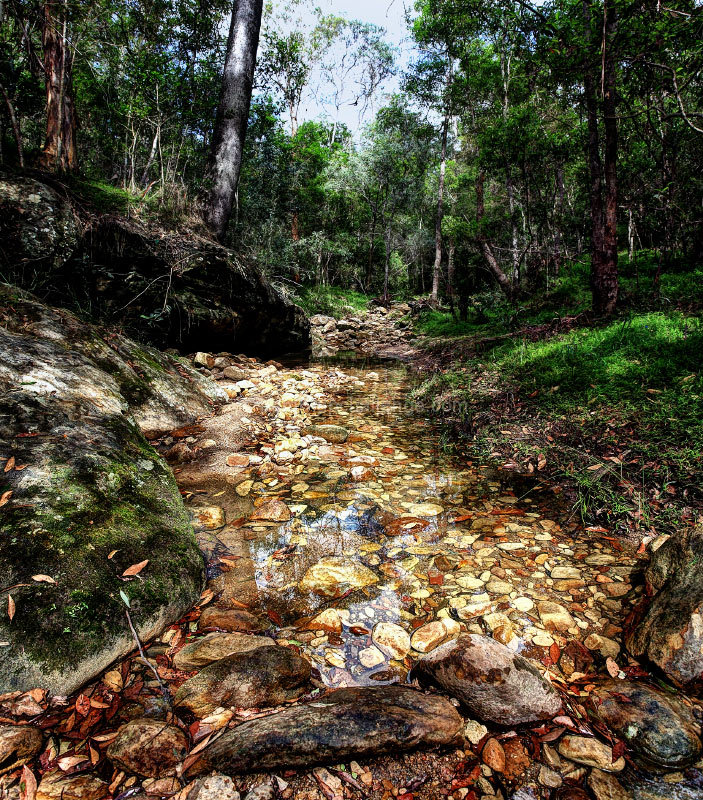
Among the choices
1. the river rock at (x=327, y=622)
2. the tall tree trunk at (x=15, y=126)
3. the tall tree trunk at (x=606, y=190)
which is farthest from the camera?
the tall tree trunk at (x=606, y=190)

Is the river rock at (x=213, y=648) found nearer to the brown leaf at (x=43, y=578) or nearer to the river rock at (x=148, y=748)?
the river rock at (x=148, y=748)

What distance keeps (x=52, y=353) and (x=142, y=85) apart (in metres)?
7.26

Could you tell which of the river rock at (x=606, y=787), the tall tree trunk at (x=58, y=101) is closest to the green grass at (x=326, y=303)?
the tall tree trunk at (x=58, y=101)

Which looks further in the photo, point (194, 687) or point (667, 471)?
point (667, 471)

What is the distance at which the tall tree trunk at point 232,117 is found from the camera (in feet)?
22.5

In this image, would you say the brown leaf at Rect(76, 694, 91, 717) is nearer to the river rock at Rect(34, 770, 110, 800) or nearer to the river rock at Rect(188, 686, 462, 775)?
the river rock at Rect(34, 770, 110, 800)

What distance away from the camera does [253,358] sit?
25.5 feet

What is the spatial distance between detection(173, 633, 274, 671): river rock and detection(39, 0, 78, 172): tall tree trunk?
6000mm

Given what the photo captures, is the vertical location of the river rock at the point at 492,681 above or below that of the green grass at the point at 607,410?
below

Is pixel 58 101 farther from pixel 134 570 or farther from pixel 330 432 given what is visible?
pixel 134 570

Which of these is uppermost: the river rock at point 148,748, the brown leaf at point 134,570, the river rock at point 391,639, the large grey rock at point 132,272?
the large grey rock at point 132,272

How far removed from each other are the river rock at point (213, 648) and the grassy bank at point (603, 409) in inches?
90.3

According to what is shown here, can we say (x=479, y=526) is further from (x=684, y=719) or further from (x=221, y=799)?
(x=221, y=799)

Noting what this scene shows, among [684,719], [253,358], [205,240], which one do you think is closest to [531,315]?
[253,358]
